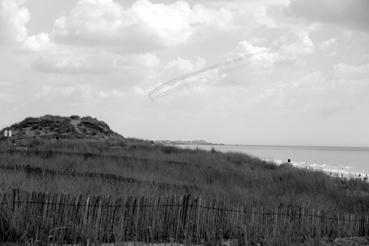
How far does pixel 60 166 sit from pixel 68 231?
8229mm

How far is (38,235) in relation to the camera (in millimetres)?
6172

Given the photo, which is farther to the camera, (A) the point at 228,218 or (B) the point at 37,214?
(A) the point at 228,218

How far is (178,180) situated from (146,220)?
6.45 meters

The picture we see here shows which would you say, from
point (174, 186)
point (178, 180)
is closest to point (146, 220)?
point (174, 186)

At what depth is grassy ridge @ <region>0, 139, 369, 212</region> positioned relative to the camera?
9.67m

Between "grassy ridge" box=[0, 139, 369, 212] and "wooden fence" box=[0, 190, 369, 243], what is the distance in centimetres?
203

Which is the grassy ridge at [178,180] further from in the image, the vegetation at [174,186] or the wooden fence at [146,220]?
the wooden fence at [146,220]

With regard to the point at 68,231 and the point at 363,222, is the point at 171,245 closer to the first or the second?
the point at 68,231

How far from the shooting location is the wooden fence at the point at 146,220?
20.4ft

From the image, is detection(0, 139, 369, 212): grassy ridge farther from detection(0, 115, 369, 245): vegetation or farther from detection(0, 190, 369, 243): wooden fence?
detection(0, 190, 369, 243): wooden fence

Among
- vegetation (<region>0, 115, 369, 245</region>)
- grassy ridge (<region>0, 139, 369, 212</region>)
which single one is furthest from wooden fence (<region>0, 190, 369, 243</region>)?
grassy ridge (<region>0, 139, 369, 212</region>)

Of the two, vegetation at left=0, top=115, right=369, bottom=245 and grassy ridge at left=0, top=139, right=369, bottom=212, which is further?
grassy ridge at left=0, top=139, right=369, bottom=212

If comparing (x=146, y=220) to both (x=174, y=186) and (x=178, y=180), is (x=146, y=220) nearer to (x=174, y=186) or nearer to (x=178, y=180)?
(x=174, y=186)

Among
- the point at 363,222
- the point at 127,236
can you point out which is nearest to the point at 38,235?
the point at 127,236
